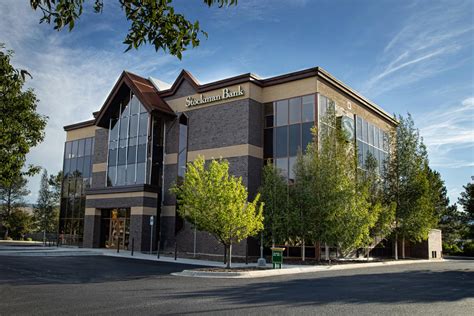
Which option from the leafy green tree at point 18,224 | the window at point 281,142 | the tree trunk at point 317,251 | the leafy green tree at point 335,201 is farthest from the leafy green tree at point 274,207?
A: the leafy green tree at point 18,224

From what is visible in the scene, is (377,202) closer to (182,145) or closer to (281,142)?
(281,142)

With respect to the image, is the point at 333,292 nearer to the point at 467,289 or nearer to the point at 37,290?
the point at 467,289

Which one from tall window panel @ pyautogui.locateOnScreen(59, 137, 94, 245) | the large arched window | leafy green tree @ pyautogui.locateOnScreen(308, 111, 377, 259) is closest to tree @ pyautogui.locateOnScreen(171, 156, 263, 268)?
leafy green tree @ pyautogui.locateOnScreen(308, 111, 377, 259)

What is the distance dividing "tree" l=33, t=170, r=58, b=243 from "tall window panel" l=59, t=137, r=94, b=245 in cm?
1995

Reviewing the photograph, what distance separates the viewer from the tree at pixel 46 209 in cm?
A: 6262

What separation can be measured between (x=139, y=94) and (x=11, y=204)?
136 ft

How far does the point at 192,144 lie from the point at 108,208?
30.5ft

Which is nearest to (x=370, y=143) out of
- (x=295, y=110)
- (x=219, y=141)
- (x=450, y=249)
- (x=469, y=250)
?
(x=295, y=110)

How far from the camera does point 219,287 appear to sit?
48.5 feet

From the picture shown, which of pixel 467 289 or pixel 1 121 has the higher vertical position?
pixel 1 121

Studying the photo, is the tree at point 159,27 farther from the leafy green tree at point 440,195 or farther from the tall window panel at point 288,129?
the leafy green tree at point 440,195

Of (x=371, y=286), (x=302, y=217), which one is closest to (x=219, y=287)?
(x=371, y=286)

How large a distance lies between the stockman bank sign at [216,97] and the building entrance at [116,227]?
9.92m

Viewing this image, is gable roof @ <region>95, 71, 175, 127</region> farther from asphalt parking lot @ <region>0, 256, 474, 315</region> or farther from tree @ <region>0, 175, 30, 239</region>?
tree @ <region>0, 175, 30, 239</region>
